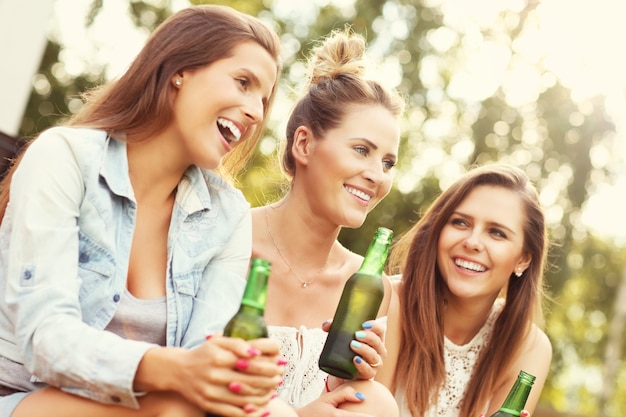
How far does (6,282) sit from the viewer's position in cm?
242

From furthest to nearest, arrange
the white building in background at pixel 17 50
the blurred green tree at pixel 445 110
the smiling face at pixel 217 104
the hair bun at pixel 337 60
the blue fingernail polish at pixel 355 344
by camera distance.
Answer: the blurred green tree at pixel 445 110 → the white building in background at pixel 17 50 → the hair bun at pixel 337 60 → the blue fingernail polish at pixel 355 344 → the smiling face at pixel 217 104

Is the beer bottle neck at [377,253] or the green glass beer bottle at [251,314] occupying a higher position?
the beer bottle neck at [377,253]

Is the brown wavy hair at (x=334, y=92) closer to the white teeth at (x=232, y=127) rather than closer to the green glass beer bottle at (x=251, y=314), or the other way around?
the white teeth at (x=232, y=127)

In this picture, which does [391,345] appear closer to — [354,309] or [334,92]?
[354,309]

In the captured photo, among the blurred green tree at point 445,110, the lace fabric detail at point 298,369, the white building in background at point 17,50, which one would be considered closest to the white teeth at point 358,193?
the lace fabric detail at point 298,369

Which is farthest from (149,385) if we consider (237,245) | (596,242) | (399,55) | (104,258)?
(596,242)

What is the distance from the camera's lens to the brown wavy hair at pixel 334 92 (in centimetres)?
394

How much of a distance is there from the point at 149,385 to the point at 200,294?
636 mm

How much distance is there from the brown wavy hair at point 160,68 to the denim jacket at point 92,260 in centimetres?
11

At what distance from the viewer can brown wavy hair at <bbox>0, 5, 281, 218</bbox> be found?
2738 millimetres

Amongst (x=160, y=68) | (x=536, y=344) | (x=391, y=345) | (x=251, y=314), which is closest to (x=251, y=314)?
(x=251, y=314)

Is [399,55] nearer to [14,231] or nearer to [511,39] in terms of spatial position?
[511,39]

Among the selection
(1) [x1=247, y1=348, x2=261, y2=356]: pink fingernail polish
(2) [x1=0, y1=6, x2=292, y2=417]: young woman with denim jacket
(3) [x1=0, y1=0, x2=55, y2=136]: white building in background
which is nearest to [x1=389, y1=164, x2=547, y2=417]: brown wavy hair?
(2) [x1=0, y1=6, x2=292, y2=417]: young woman with denim jacket

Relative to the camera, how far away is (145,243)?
9.08 ft
